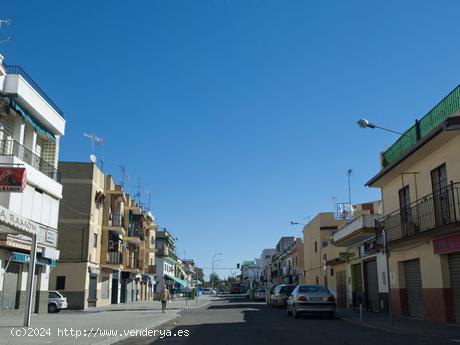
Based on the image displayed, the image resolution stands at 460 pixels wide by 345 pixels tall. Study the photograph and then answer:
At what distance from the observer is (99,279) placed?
143ft

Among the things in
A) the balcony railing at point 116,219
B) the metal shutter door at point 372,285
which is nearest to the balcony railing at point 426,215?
the metal shutter door at point 372,285

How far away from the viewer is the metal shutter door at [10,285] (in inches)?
928

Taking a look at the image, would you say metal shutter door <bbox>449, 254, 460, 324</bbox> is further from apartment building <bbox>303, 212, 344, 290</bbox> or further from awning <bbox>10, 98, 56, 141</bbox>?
apartment building <bbox>303, 212, 344, 290</bbox>

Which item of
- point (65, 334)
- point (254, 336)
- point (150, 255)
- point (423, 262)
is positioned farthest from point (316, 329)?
point (150, 255)

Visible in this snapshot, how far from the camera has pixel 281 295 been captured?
38.0m

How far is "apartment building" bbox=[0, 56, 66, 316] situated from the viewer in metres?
22.6

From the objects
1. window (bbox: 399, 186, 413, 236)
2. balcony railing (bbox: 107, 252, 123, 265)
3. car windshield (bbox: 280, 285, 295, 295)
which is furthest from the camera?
balcony railing (bbox: 107, 252, 123, 265)

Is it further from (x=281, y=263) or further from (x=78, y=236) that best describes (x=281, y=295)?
(x=281, y=263)

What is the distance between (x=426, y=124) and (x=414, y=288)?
760 cm

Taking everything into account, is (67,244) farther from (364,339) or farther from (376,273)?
(364,339)

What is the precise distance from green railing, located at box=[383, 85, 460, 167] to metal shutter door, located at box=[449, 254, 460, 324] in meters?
5.10

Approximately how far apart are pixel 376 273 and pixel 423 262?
8.04 metres

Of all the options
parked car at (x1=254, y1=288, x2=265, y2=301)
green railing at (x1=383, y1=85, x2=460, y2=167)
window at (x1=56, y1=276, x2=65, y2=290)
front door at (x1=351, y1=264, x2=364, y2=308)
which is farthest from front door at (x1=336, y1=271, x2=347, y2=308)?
parked car at (x1=254, y1=288, x2=265, y2=301)

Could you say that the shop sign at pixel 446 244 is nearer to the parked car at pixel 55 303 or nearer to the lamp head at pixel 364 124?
the lamp head at pixel 364 124
